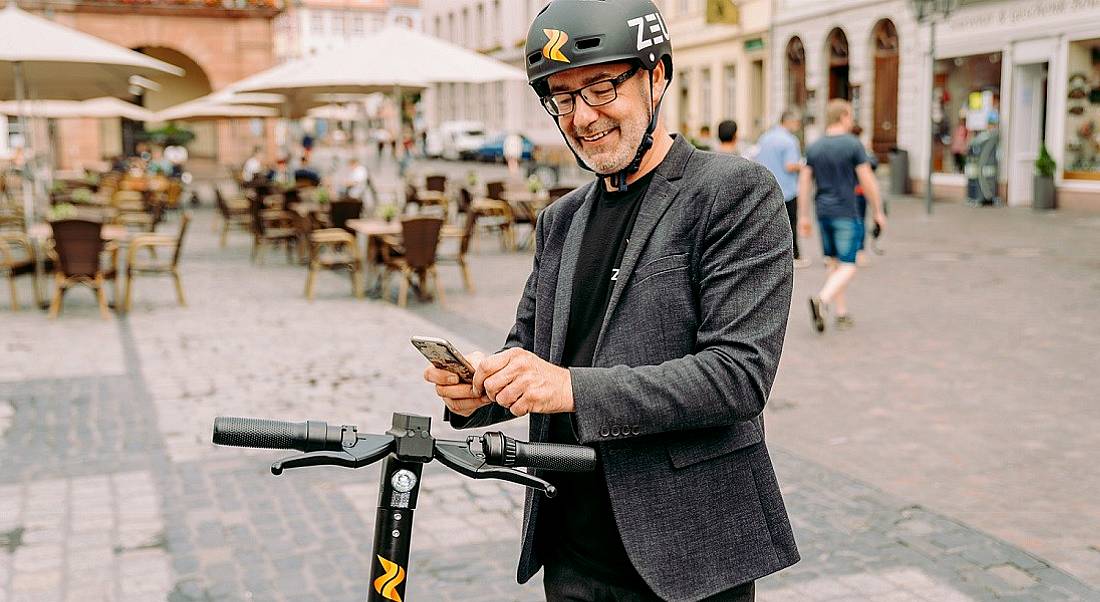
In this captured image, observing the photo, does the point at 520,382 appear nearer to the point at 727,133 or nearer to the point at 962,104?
the point at 727,133

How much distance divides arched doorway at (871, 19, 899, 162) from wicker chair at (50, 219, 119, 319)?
2098 cm

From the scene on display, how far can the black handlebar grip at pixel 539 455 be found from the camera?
5.94 ft

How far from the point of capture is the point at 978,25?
24.3m

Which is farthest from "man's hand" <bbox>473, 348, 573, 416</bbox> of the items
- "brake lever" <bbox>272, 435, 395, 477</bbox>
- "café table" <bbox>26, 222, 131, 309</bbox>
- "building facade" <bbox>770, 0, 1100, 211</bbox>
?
"building facade" <bbox>770, 0, 1100, 211</bbox>

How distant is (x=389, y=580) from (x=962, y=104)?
25528 millimetres

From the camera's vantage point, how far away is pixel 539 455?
1813 mm

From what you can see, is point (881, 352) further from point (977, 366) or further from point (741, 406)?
point (741, 406)

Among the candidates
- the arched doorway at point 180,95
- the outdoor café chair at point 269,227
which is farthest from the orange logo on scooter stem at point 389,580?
the arched doorway at point 180,95

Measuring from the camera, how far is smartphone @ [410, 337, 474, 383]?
1722 millimetres

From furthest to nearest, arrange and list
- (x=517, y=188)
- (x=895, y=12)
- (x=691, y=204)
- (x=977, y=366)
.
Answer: (x=895, y=12)
(x=517, y=188)
(x=977, y=366)
(x=691, y=204)

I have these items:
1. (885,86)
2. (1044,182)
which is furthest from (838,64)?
(1044,182)

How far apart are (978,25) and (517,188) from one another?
1093 cm

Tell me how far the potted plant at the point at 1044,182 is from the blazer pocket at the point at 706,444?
21.0 meters

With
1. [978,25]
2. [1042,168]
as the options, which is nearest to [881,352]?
[1042,168]
